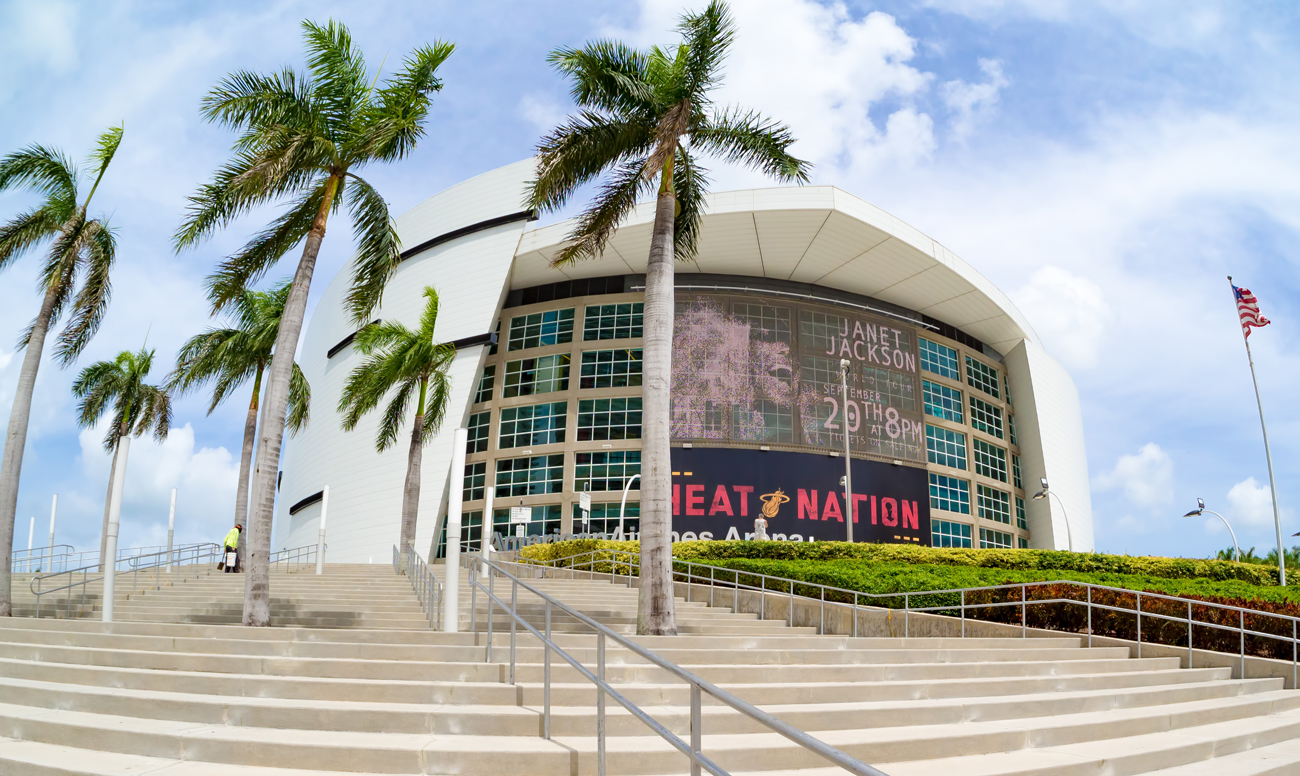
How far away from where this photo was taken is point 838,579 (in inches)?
661

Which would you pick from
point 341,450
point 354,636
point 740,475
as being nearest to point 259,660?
point 354,636

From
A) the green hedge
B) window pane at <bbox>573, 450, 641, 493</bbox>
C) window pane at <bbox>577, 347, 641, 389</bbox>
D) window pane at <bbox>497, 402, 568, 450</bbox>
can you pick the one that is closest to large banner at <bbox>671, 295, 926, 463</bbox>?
window pane at <bbox>577, 347, 641, 389</bbox>

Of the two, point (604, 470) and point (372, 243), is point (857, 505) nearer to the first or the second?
point (604, 470)

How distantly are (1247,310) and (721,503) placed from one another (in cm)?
2204

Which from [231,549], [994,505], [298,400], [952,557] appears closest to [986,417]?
[994,505]

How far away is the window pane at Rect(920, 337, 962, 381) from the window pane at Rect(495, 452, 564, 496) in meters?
20.3

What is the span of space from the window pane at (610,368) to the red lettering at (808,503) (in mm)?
9735

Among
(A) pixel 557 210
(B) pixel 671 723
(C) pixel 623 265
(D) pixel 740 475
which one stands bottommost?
→ (B) pixel 671 723

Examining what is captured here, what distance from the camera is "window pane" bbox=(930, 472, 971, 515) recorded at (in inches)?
1810

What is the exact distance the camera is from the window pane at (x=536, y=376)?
1753 inches

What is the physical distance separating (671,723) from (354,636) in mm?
3719

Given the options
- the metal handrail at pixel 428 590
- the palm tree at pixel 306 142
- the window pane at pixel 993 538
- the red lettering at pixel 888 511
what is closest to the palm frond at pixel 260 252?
the palm tree at pixel 306 142

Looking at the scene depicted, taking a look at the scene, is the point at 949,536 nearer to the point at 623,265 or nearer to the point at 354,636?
the point at 623,265

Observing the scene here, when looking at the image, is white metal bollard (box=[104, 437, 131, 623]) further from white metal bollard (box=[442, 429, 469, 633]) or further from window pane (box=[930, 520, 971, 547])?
window pane (box=[930, 520, 971, 547])
